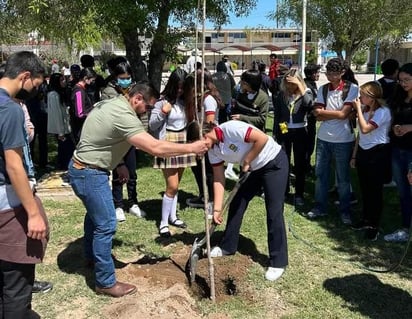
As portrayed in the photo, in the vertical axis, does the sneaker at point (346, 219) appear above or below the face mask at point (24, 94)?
below

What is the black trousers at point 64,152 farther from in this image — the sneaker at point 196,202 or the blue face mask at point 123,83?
the blue face mask at point 123,83

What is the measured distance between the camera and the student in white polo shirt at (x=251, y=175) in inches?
146

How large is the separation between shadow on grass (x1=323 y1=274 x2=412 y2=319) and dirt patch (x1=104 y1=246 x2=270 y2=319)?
31.1 inches

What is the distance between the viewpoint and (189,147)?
3326mm

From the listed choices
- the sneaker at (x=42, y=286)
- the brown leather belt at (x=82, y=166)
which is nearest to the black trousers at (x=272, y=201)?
the brown leather belt at (x=82, y=166)

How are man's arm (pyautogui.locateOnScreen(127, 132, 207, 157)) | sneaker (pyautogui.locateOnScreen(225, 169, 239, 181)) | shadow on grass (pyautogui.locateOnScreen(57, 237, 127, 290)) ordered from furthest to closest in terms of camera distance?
sneaker (pyautogui.locateOnScreen(225, 169, 239, 181)) → shadow on grass (pyautogui.locateOnScreen(57, 237, 127, 290)) → man's arm (pyautogui.locateOnScreen(127, 132, 207, 157))

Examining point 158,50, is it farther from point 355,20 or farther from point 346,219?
point 355,20

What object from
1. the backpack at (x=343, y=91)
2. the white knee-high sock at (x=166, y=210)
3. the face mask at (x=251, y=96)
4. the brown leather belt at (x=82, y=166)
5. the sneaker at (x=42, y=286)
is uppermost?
the backpack at (x=343, y=91)

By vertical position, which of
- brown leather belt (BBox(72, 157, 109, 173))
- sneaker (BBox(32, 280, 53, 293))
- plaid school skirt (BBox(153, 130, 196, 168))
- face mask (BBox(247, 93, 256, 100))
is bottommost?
sneaker (BBox(32, 280, 53, 293))

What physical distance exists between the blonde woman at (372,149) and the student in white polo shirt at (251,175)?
1.29 metres

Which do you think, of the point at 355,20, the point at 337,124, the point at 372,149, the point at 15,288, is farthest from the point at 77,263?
the point at 355,20

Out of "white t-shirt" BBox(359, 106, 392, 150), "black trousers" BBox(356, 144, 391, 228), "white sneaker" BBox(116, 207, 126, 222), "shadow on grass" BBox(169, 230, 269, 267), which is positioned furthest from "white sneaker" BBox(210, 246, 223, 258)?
"white t-shirt" BBox(359, 106, 392, 150)

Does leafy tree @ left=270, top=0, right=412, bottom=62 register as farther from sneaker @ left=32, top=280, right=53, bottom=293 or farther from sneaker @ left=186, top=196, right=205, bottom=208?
sneaker @ left=32, top=280, right=53, bottom=293

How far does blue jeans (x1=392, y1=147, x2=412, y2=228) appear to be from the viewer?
4.83 metres
